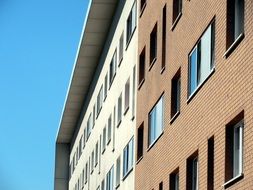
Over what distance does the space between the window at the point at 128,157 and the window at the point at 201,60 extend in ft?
38.3

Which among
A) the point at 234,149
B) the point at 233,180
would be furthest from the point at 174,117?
the point at 233,180

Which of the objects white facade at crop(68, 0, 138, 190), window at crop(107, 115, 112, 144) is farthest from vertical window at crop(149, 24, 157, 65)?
window at crop(107, 115, 112, 144)

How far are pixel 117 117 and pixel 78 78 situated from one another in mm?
15319

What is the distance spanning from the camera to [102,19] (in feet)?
161

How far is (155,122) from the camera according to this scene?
1272 inches

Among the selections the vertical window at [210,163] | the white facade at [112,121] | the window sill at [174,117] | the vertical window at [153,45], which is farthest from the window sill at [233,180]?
the white facade at [112,121]

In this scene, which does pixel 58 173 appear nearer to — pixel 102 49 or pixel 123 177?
pixel 102 49

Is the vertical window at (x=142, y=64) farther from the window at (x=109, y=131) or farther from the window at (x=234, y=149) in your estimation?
the window at (x=234, y=149)

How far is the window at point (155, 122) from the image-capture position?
31.1 meters

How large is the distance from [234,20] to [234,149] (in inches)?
119

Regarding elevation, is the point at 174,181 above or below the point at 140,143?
below

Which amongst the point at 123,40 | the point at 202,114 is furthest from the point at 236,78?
the point at 123,40

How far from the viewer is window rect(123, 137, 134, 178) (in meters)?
38.1

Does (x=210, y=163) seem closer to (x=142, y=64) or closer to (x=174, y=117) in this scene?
(x=174, y=117)
